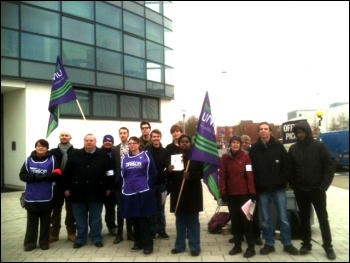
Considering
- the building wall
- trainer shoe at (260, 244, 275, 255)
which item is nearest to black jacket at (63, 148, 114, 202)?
trainer shoe at (260, 244, 275, 255)

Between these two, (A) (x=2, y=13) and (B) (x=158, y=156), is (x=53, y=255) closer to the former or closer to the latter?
(B) (x=158, y=156)

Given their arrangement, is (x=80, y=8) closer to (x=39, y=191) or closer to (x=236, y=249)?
(x=39, y=191)

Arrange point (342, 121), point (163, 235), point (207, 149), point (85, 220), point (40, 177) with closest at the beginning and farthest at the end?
point (207, 149)
point (40, 177)
point (85, 220)
point (163, 235)
point (342, 121)

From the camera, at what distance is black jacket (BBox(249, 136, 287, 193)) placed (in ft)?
18.6

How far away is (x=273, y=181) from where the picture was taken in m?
5.66

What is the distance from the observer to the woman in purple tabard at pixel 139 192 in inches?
233

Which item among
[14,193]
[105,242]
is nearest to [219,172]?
[105,242]

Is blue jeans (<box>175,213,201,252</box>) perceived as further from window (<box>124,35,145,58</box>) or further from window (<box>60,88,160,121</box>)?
window (<box>124,35,145,58</box>)

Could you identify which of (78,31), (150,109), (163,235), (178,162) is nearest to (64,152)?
(178,162)

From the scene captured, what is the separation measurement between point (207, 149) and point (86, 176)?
88.1 inches

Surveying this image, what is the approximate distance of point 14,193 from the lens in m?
13.3

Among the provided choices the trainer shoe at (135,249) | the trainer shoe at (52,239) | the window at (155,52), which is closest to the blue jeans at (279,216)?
the trainer shoe at (135,249)

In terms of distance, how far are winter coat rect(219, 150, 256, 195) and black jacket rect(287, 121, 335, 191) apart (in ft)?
2.18

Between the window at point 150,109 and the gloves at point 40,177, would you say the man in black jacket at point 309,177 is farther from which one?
the window at point 150,109
